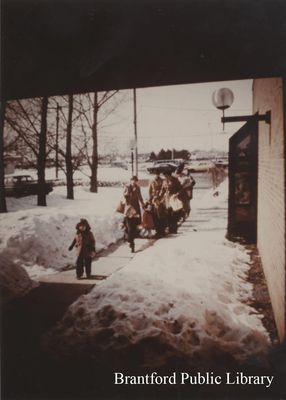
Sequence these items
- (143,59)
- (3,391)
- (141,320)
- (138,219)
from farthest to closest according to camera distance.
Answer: (138,219)
(141,320)
(3,391)
(143,59)

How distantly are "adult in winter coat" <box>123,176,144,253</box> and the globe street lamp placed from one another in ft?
9.44

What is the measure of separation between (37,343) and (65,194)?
291cm

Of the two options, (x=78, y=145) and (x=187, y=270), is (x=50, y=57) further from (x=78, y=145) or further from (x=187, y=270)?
(x=187, y=270)

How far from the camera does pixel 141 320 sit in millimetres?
4672

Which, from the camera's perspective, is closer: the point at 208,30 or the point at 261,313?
the point at 208,30

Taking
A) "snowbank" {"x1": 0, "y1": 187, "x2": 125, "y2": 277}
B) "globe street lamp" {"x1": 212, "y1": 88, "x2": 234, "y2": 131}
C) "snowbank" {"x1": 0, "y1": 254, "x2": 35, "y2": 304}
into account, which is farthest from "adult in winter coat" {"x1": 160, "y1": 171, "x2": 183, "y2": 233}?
"snowbank" {"x1": 0, "y1": 254, "x2": 35, "y2": 304}

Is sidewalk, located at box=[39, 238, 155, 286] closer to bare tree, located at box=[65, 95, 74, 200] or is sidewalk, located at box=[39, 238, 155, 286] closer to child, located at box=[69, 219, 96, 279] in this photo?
child, located at box=[69, 219, 96, 279]

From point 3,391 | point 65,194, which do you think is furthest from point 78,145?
point 3,391

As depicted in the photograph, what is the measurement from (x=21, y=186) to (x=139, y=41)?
4.13 m

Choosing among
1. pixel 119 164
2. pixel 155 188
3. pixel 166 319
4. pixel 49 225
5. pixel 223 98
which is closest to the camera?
pixel 166 319

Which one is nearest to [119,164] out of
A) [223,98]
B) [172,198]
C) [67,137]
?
[67,137]

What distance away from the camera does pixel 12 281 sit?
223 inches

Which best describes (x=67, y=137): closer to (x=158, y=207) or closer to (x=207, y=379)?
(x=158, y=207)

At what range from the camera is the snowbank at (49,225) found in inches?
256
